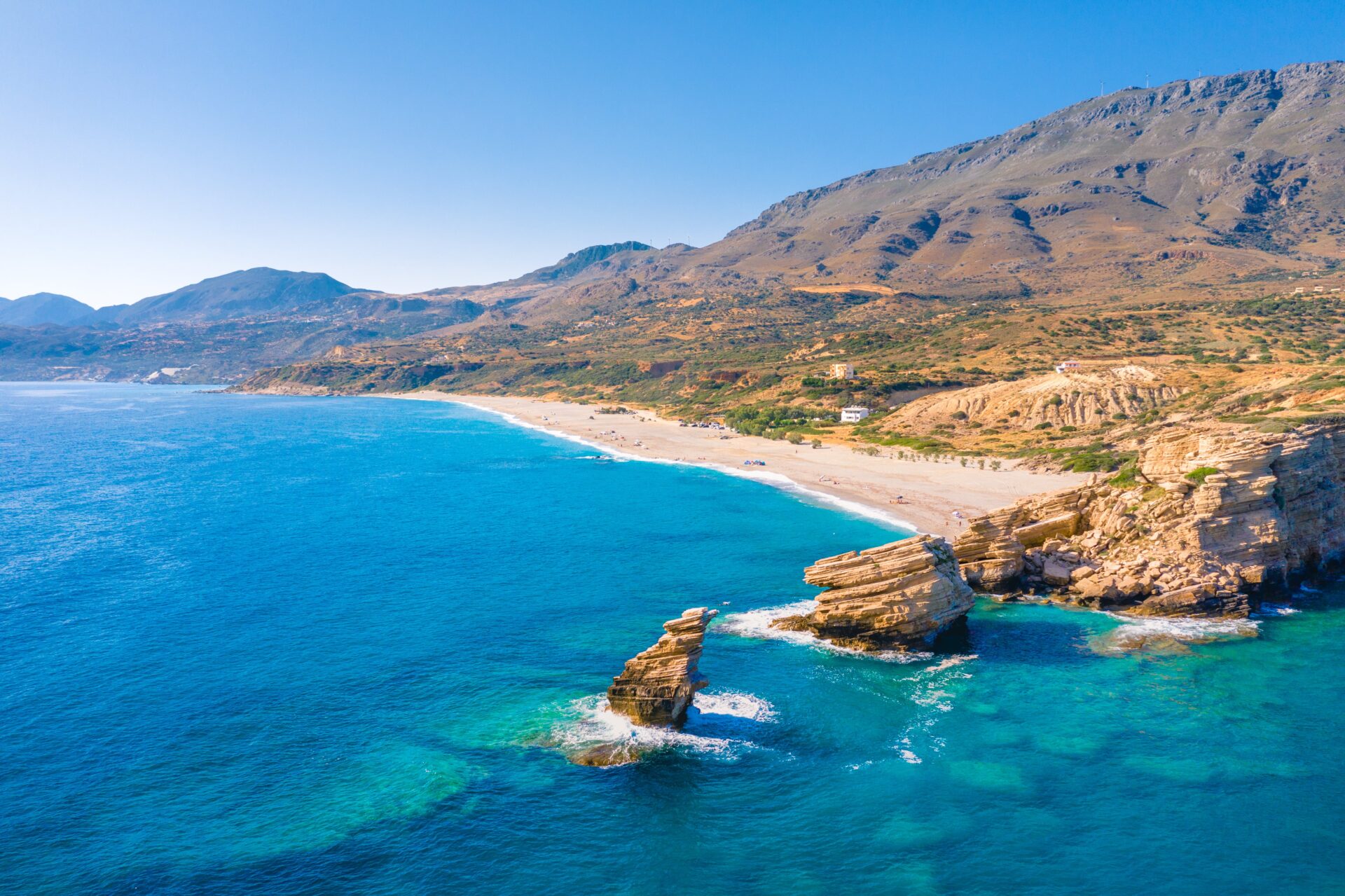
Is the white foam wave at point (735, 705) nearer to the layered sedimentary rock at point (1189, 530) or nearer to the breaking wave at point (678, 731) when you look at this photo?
the breaking wave at point (678, 731)

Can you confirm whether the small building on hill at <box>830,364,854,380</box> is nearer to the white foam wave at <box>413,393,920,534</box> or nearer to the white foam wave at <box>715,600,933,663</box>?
the white foam wave at <box>413,393,920,534</box>

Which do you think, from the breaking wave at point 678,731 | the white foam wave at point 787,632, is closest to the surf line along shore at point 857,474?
the white foam wave at point 787,632

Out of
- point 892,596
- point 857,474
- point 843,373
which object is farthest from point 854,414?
point 892,596

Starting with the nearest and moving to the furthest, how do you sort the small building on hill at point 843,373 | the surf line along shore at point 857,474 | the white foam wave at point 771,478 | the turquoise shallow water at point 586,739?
the turquoise shallow water at point 586,739
the white foam wave at point 771,478
the surf line along shore at point 857,474
the small building on hill at point 843,373

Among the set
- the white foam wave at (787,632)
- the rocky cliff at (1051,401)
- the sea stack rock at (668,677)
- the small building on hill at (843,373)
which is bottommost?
the white foam wave at (787,632)

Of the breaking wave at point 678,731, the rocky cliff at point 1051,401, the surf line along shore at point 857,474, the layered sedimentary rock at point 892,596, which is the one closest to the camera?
the breaking wave at point 678,731

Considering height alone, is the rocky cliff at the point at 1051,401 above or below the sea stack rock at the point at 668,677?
above

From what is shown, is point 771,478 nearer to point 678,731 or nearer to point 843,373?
point 678,731

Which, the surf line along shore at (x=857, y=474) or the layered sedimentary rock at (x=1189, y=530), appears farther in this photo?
the surf line along shore at (x=857, y=474)
